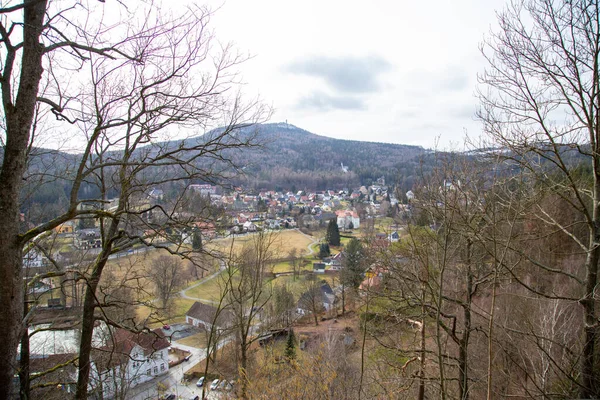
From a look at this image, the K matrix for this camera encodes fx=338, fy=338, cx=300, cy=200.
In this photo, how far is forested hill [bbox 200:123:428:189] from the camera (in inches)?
3647

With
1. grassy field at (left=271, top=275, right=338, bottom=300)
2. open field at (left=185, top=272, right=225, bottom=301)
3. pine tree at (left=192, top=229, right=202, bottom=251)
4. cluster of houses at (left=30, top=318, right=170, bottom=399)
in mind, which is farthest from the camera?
open field at (left=185, top=272, right=225, bottom=301)

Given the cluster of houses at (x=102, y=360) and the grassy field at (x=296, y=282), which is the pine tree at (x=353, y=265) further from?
the cluster of houses at (x=102, y=360)

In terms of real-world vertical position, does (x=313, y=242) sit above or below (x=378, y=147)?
below

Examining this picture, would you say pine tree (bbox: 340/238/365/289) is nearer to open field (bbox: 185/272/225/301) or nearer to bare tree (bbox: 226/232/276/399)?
open field (bbox: 185/272/225/301)

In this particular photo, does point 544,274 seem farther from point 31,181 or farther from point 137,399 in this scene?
point 137,399

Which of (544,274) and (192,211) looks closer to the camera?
(192,211)

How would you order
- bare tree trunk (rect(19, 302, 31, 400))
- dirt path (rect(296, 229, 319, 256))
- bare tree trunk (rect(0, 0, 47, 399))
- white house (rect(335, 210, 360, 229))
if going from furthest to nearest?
white house (rect(335, 210, 360, 229)), dirt path (rect(296, 229, 319, 256)), bare tree trunk (rect(19, 302, 31, 400)), bare tree trunk (rect(0, 0, 47, 399))

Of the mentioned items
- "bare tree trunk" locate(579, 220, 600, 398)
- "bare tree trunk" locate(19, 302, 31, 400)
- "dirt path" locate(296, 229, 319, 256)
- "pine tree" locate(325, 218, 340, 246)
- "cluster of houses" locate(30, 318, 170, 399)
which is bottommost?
"dirt path" locate(296, 229, 319, 256)

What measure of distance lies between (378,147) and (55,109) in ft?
491

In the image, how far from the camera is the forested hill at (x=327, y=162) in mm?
92625

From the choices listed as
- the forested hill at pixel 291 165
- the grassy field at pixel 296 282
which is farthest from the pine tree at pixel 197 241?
the grassy field at pixel 296 282

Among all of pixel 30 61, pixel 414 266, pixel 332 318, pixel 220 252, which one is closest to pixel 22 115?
pixel 30 61

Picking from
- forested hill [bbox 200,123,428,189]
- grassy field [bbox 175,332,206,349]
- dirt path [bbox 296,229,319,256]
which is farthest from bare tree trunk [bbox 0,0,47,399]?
forested hill [bbox 200,123,428,189]

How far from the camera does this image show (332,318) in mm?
21188
